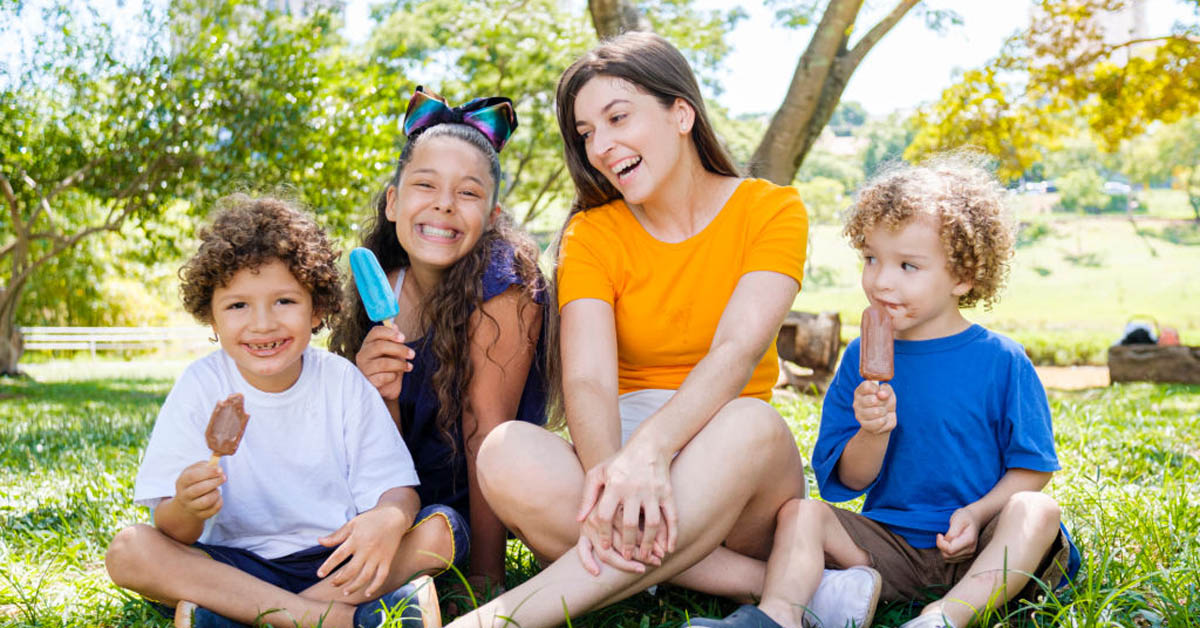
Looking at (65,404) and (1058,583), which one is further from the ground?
(1058,583)

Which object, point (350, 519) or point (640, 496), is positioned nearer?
point (640, 496)

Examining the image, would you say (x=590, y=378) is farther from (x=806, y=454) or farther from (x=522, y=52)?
(x=522, y=52)

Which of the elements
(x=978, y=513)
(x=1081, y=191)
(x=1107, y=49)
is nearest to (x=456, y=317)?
(x=978, y=513)

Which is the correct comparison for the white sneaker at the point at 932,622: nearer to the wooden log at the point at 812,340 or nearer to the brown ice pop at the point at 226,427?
the brown ice pop at the point at 226,427

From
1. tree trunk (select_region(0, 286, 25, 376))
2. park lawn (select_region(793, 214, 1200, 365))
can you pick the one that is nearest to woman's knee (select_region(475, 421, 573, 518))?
tree trunk (select_region(0, 286, 25, 376))

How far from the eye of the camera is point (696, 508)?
1.86 meters

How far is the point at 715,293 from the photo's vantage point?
236 cm

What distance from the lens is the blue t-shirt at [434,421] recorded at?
2.51 m

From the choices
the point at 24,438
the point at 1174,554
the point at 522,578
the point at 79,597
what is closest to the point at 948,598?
the point at 1174,554

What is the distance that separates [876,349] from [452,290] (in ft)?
3.65

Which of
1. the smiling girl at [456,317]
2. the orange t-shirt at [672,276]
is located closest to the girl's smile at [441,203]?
the smiling girl at [456,317]

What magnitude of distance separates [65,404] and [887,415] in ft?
26.9

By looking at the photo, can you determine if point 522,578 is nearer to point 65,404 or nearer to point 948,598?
point 948,598

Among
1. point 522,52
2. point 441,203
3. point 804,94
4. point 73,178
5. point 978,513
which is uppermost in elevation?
point 522,52
